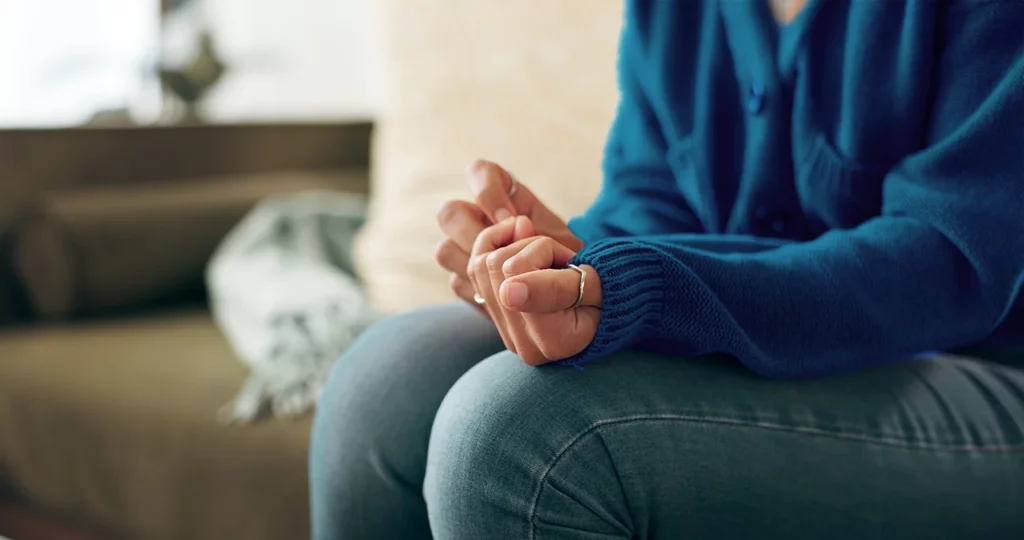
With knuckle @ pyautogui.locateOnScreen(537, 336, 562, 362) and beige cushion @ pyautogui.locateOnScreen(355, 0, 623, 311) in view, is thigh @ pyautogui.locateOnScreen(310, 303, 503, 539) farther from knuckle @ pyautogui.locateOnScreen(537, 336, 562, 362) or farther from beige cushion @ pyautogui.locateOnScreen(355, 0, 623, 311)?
beige cushion @ pyautogui.locateOnScreen(355, 0, 623, 311)

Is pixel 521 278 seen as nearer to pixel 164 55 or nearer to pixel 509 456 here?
pixel 509 456

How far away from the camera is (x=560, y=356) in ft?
1.73

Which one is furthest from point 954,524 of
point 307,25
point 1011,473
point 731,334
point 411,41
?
point 307,25

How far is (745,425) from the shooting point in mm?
547

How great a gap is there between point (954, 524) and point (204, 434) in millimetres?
725

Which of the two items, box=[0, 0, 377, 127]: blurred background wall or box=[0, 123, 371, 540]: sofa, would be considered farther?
box=[0, 0, 377, 127]: blurred background wall

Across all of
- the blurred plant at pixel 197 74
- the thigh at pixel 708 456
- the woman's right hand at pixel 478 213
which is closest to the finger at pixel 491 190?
the woman's right hand at pixel 478 213

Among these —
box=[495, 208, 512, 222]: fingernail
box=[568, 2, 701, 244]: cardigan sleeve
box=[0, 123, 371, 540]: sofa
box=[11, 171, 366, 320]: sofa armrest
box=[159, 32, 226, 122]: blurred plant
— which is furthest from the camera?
box=[159, 32, 226, 122]: blurred plant

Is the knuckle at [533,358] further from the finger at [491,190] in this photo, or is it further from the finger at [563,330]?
the finger at [491,190]

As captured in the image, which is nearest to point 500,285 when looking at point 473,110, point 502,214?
point 502,214

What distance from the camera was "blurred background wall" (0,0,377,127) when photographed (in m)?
2.23

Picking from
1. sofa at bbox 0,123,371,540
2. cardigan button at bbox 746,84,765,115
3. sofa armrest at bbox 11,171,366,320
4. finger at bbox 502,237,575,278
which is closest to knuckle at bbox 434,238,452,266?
finger at bbox 502,237,575,278

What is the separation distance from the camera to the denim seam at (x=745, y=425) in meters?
0.51

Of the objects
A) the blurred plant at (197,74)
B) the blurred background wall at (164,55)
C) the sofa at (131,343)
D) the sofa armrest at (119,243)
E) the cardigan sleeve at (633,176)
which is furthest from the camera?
the blurred background wall at (164,55)
